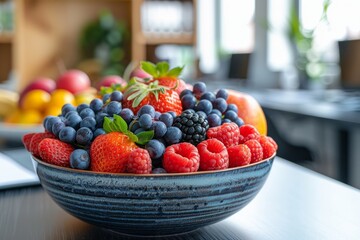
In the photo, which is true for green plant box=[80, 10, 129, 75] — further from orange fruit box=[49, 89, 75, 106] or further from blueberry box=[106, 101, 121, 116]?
blueberry box=[106, 101, 121, 116]

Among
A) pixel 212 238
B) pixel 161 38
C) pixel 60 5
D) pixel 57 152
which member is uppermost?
pixel 60 5

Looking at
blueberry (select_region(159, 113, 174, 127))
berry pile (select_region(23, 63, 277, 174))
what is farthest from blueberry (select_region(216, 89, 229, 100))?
blueberry (select_region(159, 113, 174, 127))

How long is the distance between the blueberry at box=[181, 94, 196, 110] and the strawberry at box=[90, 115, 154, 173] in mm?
116

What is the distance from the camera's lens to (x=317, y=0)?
3.75 meters

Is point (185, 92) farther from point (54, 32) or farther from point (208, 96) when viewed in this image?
point (54, 32)

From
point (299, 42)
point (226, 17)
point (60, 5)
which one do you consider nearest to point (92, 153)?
point (299, 42)

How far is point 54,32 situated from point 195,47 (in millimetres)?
1112

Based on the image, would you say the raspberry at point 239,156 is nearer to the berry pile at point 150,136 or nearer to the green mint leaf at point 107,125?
the berry pile at point 150,136

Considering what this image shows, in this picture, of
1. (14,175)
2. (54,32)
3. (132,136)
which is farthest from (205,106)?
(54,32)

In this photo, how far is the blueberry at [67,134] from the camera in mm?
574

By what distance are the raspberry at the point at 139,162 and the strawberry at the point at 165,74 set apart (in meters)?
0.18

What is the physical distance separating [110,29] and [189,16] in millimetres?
753

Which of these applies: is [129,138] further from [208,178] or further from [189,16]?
[189,16]

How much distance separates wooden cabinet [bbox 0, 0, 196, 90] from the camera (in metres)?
3.65
